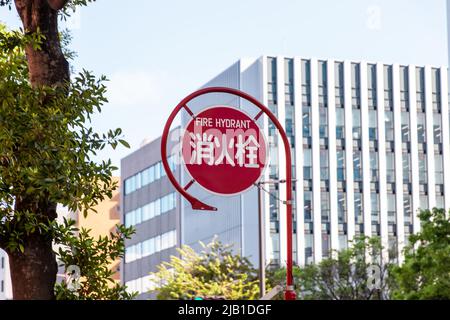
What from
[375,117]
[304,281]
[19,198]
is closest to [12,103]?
[19,198]

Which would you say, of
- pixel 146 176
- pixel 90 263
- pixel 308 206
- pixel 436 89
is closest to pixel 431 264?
pixel 90 263

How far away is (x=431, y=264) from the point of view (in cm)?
5128

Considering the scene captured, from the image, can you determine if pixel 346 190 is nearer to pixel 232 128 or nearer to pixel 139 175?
pixel 139 175

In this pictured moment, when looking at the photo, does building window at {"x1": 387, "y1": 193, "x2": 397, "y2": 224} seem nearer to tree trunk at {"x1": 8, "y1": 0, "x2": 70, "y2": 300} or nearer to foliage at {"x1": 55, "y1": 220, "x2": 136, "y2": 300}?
foliage at {"x1": 55, "y1": 220, "x2": 136, "y2": 300}

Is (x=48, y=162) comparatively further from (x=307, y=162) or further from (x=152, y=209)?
(x=152, y=209)

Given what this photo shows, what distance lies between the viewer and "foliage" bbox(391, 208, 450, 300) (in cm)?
5016

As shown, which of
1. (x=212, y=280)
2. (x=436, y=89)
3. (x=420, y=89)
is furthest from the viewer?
(x=436, y=89)

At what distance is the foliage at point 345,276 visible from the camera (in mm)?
78188

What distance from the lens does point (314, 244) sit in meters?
106

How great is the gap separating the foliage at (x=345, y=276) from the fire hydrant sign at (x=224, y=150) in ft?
205

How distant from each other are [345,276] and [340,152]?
3205 centimetres

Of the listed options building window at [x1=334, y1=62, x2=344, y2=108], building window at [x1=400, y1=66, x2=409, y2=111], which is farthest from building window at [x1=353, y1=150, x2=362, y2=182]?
building window at [x1=400, y1=66, x2=409, y2=111]

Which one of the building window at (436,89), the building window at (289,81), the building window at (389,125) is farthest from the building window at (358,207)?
the building window at (436,89)

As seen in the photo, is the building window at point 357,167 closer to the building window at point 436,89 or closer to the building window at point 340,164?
the building window at point 340,164
